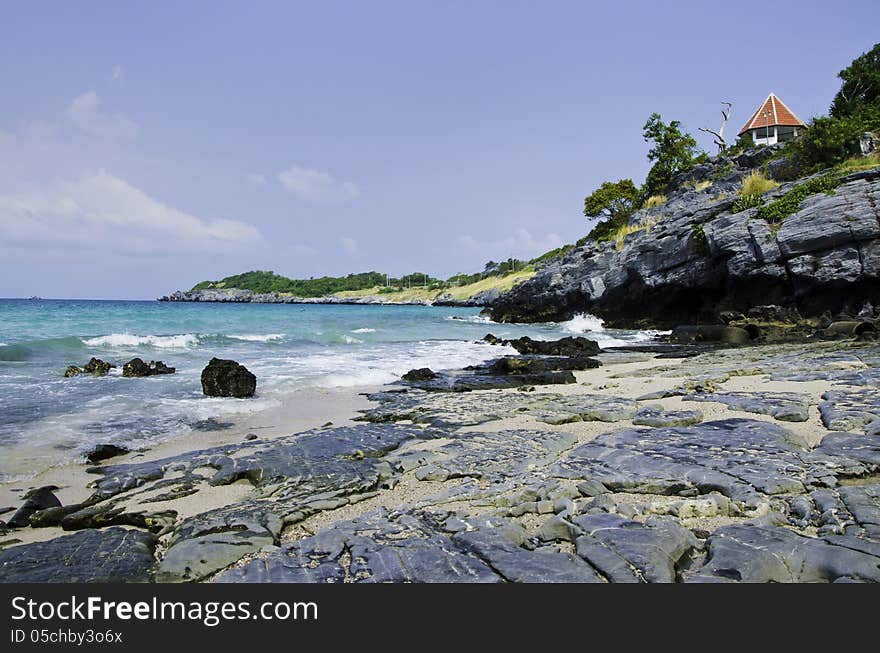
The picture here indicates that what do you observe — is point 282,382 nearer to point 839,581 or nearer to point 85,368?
point 85,368

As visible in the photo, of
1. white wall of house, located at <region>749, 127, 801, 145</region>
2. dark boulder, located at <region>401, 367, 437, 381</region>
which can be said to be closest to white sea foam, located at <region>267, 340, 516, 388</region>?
dark boulder, located at <region>401, 367, 437, 381</region>

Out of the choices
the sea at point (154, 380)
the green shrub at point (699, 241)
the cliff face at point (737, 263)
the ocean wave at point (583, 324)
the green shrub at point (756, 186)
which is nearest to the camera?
the sea at point (154, 380)

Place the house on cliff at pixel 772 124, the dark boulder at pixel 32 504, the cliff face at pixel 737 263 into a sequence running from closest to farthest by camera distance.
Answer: the dark boulder at pixel 32 504, the cliff face at pixel 737 263, the house on cliff at pixel 772 124

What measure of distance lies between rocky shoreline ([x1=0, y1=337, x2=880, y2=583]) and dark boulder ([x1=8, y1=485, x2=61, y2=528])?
0.18 ft

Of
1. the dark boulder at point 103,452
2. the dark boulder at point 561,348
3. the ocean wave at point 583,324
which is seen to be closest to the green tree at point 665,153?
the ocean wave at point 583,324

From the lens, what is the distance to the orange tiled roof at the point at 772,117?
52031mm

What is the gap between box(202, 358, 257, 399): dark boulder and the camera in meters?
12.2

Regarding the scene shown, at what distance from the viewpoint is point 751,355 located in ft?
49.9

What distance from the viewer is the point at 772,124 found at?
171 feet

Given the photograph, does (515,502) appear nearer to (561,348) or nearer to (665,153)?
(561,348)

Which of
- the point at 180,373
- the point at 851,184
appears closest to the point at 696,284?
the point at 851,184

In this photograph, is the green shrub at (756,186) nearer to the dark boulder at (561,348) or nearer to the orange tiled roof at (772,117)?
the dark boulder at (561,348)

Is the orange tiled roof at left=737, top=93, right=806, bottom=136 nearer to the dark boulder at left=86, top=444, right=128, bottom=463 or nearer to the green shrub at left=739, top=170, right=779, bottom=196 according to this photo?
the green shrub at left=739, top=170, right=779, bottom=196

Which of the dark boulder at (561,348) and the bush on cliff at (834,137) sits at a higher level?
the bush on cliff at (834,137)
